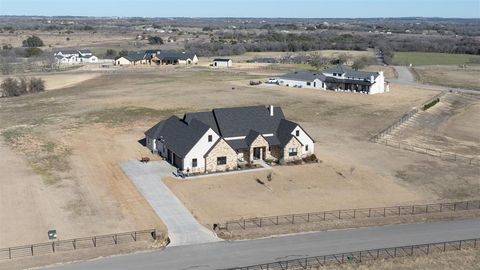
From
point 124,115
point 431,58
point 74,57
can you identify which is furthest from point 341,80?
point 431,58

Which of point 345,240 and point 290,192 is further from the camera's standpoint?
point 290,192

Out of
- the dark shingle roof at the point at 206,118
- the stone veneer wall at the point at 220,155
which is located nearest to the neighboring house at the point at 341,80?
the dark shingle roof at the point at 206,118

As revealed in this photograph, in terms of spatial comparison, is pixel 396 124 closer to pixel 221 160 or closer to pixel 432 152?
pixel 432 152

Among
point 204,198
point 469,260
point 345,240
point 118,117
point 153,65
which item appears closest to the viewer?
point 469,260

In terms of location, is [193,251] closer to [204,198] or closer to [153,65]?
[204,198]

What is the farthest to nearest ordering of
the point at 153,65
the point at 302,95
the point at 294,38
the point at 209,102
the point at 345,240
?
the point at 294,38 → the point at 153,65 → the point at 302,95 → the point at 209,102 → the point at 345,240

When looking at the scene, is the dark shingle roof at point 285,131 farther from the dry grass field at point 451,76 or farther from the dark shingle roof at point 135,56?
the dark shingle roof at point 135,56

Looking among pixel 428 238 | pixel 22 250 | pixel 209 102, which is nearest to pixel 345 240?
pixel 428 238

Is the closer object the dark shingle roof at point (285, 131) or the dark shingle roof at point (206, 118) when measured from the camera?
the dark shingle roof at point (285, 131)
